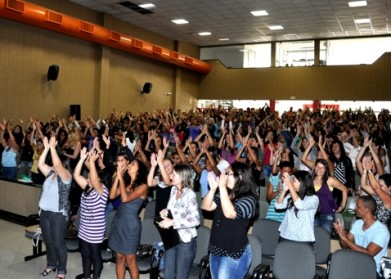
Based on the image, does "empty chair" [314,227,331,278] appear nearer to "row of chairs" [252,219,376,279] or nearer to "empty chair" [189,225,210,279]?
"row of chairs" [252,219,376,279]

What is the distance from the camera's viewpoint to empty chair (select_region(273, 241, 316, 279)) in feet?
12.8

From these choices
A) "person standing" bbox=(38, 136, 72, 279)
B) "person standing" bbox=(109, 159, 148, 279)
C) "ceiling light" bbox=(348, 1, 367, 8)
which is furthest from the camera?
"ceiling light" bbox=(348, 1, 367, 8)

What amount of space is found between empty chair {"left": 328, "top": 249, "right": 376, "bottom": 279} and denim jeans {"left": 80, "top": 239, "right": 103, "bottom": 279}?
2.48m

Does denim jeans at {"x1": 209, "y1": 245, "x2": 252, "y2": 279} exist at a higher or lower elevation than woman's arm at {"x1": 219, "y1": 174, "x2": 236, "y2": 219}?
lower

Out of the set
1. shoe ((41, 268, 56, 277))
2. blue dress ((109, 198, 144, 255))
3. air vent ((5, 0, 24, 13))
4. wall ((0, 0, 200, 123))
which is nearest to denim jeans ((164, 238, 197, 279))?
blue dress ((109, 198, 144, 255))

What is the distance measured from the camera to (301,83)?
66.6ft

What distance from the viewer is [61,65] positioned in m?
15.1

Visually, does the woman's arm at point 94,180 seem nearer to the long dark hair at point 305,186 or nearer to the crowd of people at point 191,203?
the crowd of people at point 191,203

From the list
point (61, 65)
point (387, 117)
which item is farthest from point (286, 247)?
point (61, 65)

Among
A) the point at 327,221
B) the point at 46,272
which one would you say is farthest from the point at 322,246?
the point at 46,272

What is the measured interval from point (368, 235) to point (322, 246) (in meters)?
0.69

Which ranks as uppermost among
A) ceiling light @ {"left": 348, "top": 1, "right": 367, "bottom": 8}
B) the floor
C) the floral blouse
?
ceiling light @ {"left": 348, "top": 1, "right": 367, "bottom": 8}

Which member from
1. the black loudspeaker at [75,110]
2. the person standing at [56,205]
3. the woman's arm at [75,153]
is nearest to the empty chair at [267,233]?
the person standing at [56,205]

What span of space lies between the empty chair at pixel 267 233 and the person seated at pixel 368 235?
928 millimetres
